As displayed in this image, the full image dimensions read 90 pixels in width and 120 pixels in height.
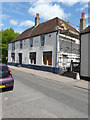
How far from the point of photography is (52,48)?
1497 centimetres

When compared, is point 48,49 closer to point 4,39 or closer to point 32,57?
point 32,57

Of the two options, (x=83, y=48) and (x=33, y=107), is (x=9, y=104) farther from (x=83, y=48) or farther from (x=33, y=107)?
(x=83, y=48)

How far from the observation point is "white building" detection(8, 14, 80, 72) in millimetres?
14422

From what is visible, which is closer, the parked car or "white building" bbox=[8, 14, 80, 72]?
the parked car

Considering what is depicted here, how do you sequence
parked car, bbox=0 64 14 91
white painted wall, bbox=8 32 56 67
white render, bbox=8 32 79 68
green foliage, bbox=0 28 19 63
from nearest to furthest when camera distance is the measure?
parked car, bbox=0 64 14 91, white render, bbox=8 32 79 68, white painted wall, bbox=8 32 56 67, green foliage, bbox=0 28 19 63

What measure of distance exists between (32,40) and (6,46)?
15475mm

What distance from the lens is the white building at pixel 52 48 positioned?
14.4 meters

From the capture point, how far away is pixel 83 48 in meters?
11.4

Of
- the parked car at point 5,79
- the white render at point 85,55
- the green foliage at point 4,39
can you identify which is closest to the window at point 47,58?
the white render at point 85,55

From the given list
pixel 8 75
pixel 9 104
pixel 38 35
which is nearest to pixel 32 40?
pixel 38 35

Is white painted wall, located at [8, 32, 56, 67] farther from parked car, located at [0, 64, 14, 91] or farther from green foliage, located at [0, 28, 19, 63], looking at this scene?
parked car, located at [0, 64, 14, 91]

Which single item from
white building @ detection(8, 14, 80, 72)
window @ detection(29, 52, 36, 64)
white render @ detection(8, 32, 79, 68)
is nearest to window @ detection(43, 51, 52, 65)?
white building @ detection(8, 14, 80, 72)

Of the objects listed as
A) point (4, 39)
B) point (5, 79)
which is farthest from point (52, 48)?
point (4, 39)

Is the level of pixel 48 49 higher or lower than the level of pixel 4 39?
lower
